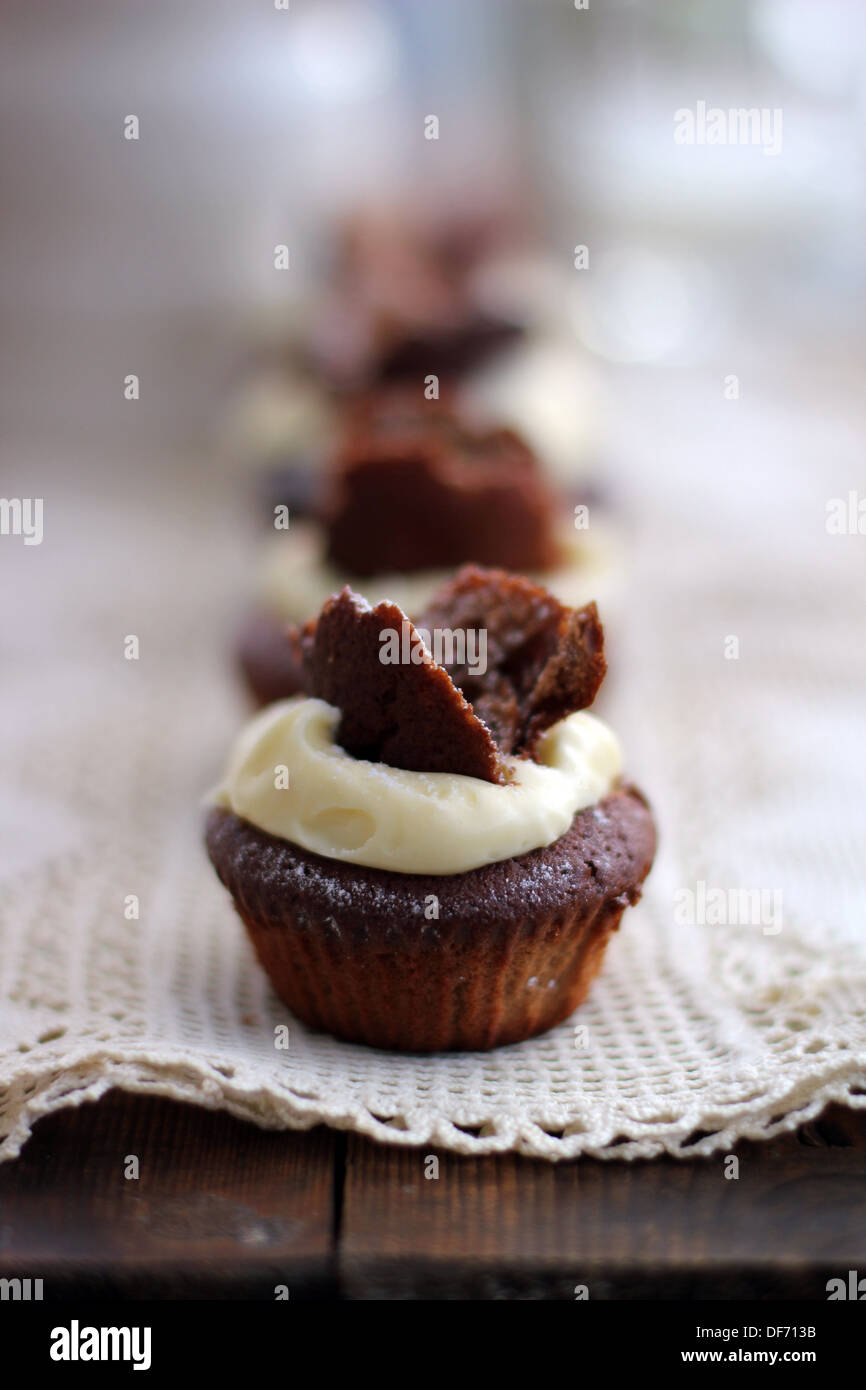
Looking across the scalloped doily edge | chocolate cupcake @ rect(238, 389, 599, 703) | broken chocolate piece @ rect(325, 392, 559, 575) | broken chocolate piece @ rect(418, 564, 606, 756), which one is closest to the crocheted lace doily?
the scalloped doily edge

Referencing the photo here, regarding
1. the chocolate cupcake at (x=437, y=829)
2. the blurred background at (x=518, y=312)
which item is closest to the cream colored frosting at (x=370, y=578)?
the blurred background at (x=518, y=312)

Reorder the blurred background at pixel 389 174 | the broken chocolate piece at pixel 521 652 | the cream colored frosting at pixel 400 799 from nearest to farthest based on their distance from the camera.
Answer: the cream colored frosting at pixel 400 799, the broken chocolate piece at pixel 521 652, the blurred background at pixel 389 174

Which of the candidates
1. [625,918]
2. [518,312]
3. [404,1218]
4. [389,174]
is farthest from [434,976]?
[389,174]

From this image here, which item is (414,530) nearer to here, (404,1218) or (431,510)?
(431,510)

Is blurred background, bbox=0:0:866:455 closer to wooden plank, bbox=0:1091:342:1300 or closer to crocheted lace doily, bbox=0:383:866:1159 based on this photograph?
crocheted lace doily, bbox=0:383:866:1159

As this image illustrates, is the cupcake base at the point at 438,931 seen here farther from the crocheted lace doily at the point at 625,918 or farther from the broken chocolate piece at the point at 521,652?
the broken chocolate piece at the point at 521,652
